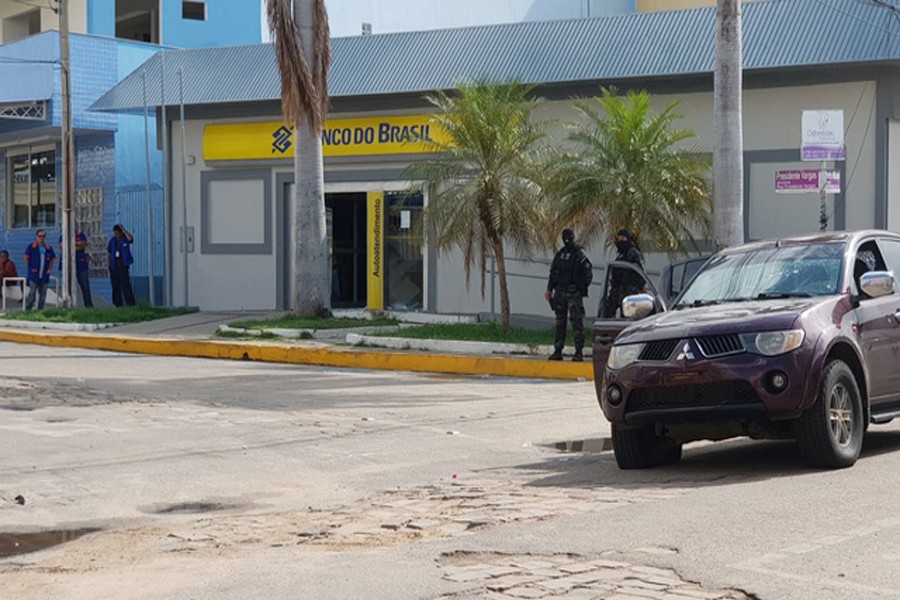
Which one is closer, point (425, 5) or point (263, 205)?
point (263, 205)

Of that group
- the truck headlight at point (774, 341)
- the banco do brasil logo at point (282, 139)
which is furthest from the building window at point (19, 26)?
the truck headlight at point (774, 341)

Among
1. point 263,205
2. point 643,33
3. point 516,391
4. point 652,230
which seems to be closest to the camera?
point 516,391

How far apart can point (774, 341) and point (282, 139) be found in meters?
20.4

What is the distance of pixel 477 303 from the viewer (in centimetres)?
2658

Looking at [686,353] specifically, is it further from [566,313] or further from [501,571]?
[566,313]

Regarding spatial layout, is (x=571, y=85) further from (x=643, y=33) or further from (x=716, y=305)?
(x=716, y=305)

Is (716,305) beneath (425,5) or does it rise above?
beneath

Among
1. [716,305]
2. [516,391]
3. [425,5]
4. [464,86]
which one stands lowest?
[516,391]

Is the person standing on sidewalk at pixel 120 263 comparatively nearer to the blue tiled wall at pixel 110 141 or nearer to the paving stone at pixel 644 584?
the blue tiled wall at pixel 110 141


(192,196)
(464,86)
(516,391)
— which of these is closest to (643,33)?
(464,86)

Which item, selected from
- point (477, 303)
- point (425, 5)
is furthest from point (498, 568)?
point (425, 5)

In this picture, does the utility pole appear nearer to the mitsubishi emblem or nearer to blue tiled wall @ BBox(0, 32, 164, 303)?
blue tiled wall @ BBox(0, 32, 164, 303)

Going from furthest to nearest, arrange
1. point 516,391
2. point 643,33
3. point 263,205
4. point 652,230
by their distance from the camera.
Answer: point 263,205, point 643,33, point 652,230, point 516,391

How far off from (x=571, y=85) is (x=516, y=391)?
380 inches
